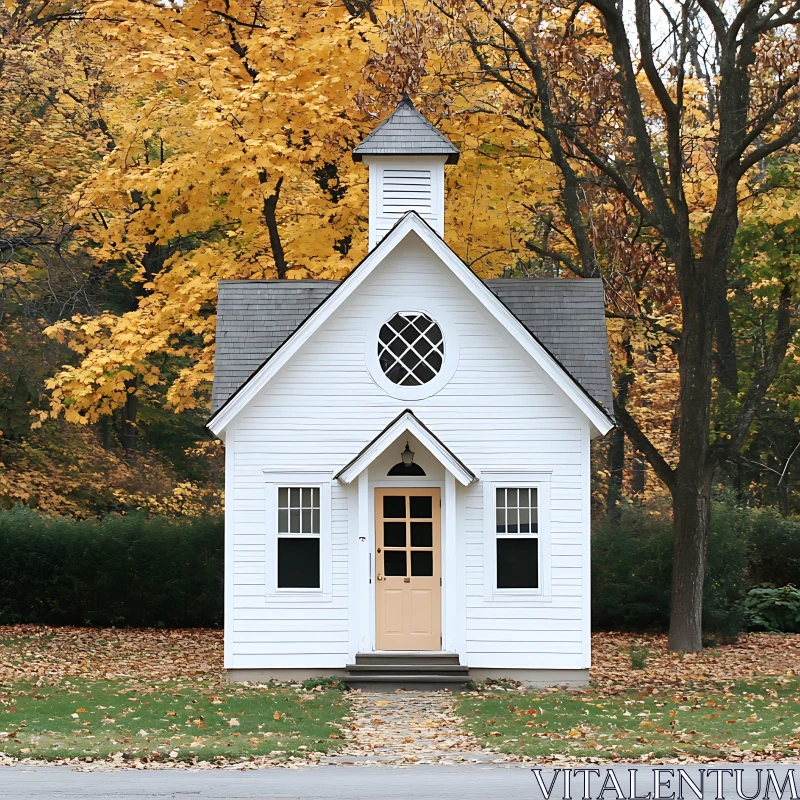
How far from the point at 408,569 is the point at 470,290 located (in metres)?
3.99

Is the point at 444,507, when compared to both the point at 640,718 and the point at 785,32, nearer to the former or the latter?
the point at 640,718

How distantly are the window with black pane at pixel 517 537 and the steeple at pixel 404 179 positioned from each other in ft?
13.3

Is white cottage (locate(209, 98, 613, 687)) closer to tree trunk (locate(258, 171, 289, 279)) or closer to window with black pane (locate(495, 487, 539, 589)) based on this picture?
window with black pane (locate(495, 487, 539, 589))

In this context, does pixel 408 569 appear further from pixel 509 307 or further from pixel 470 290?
pixel 509 307

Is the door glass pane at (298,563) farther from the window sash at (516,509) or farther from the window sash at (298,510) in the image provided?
the window sash at (516,509)

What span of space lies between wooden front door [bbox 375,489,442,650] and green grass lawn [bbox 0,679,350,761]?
142 centimetres

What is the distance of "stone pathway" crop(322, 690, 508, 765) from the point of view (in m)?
11.8

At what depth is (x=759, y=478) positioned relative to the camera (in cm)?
3459

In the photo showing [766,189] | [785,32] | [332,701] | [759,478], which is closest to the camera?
[332,701]

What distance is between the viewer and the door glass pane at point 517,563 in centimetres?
1733

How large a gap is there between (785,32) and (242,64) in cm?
951

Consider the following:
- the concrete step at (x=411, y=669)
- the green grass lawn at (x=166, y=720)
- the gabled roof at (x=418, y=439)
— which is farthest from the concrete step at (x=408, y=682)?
the gabled roof at (x=418, y=439)

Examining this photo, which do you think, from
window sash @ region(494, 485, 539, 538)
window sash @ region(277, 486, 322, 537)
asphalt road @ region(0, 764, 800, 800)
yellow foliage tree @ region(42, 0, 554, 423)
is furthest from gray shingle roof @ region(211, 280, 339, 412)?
asphalt road @ region(0, 764, 800, 800)

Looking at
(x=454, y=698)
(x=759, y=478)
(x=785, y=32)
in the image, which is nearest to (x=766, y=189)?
(x=785, y=32)
